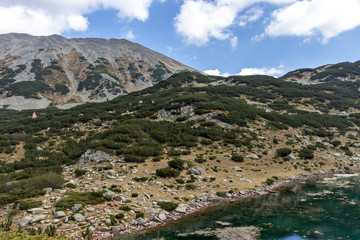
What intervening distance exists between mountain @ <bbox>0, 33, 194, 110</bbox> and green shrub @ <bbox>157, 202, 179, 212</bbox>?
90.6m

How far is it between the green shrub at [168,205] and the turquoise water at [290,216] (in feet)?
4.86

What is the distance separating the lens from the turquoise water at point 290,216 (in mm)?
12250

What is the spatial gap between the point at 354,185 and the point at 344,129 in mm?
27552

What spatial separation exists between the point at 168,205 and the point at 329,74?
113 m

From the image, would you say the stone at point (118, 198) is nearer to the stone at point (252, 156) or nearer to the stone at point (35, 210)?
the stone at point (35, 210)

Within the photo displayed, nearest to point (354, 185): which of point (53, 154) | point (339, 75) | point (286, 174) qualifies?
point (286, 174)

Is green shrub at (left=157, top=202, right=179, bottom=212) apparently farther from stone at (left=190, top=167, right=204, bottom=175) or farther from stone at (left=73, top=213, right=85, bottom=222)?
stone at (left=190, top=167, right=204, bottom=175)

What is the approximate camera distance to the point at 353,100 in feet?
210

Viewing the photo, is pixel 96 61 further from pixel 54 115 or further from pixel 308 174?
pixel 308 174

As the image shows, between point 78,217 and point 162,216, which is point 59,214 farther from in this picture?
point 162,216

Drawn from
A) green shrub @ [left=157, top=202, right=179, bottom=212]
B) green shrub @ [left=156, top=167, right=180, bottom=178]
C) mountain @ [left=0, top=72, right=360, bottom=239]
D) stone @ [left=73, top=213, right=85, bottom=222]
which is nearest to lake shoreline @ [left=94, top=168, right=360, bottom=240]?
mountain @ [left=0, top=72, right=360, bottom=239]

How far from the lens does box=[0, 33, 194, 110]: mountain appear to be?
3952 inches

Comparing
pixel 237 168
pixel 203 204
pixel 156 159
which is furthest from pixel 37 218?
pixel 237 168

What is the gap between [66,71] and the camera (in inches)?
5354
